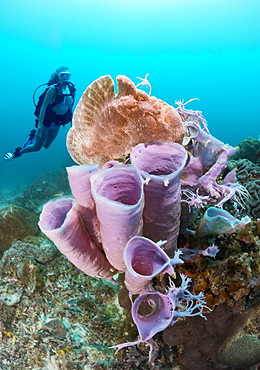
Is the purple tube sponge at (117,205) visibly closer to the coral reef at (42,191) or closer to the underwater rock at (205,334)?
the underwater rock at (205,334)

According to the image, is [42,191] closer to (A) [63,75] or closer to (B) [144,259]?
(A) [63,75]

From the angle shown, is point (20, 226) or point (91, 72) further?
point (91, 72)

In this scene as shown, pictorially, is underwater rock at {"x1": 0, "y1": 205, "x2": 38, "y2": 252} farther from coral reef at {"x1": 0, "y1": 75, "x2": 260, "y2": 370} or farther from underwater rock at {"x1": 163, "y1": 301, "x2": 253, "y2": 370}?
underwater rock at {"x1": 163, "y1": 301, "x2": 253, "y2": 370}

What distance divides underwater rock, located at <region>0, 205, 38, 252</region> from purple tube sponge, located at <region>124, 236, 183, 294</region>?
542cm

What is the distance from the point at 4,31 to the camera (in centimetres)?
8506

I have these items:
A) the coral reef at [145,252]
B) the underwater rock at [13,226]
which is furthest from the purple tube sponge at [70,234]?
the underwater rock at [13,226]

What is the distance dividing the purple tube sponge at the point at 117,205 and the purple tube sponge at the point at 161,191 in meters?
0.13

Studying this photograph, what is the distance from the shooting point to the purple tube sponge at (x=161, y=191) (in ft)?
5.76

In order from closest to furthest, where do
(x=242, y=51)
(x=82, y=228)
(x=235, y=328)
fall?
(x=82, y=228)
(x=235, y=328)
(x=242, y=51)

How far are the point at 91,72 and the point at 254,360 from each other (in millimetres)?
120795

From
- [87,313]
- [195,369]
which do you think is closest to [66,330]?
[87,313]

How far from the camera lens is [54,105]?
24.9 feet

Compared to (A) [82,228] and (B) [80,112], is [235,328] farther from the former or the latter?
(B) [80,112]

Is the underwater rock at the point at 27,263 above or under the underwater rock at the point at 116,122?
under
